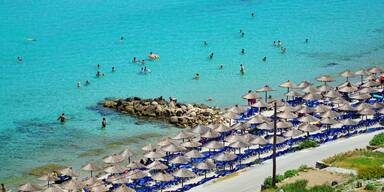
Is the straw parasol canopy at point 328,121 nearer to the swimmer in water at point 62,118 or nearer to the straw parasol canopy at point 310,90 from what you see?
the straw parasol canopy at point 310,90

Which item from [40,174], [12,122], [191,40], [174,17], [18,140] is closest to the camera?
[40,174]

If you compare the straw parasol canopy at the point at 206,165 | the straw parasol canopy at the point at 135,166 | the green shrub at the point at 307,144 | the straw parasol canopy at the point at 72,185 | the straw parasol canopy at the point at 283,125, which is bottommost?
the straw parasol canopy at the point at 72,185

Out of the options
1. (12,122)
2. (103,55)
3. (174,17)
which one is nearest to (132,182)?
(12,122)

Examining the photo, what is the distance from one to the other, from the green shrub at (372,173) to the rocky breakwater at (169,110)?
1767cm

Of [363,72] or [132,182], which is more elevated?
[363,72]

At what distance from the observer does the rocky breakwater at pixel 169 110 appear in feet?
171

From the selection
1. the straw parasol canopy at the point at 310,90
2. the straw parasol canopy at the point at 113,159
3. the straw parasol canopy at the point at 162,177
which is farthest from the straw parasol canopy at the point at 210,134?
the straw parasol canopy at the point at 310,90

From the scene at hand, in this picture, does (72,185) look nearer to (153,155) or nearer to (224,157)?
(153,155)

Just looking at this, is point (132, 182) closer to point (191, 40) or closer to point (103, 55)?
point (103, 55)

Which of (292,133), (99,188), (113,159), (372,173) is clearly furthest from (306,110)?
(99,188)

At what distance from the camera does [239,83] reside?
2559 inches

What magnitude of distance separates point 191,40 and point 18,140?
3747 cm

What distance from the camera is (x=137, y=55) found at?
7650 centimetres

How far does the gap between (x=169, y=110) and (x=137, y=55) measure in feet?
78.9
